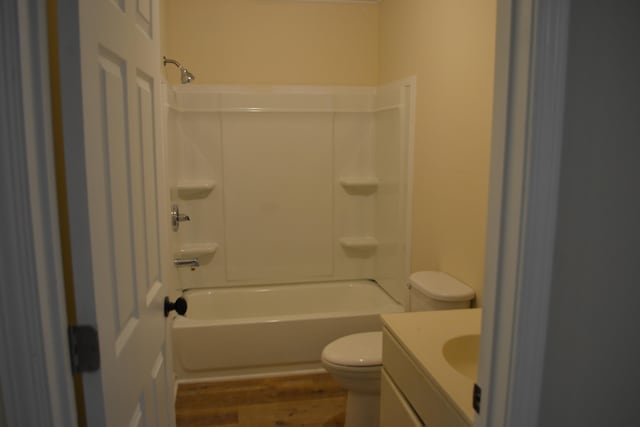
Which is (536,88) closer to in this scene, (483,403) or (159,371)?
(483,403)

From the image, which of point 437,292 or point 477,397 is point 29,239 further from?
point 437,292

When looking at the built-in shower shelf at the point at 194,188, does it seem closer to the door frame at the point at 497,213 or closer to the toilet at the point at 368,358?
the toilet at the point at 368,358

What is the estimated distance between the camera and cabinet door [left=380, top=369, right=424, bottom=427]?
4.61ft

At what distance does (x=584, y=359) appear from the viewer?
2.74 feet

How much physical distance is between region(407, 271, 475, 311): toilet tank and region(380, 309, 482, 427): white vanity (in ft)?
1.08

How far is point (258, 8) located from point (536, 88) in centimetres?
298

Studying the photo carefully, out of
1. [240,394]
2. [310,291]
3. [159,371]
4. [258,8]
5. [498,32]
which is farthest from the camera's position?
[310,291]

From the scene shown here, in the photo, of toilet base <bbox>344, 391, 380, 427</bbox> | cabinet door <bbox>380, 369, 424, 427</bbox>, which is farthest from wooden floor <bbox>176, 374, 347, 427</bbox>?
cabinet door <bbox>380, 369, 424, 427</bbox>

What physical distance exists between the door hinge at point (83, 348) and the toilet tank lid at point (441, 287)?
1.64 metres

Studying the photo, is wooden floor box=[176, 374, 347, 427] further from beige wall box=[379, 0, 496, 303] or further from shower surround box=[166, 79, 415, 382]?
beige wall box=[379, 0, 496, 303]

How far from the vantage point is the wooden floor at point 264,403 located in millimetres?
2447

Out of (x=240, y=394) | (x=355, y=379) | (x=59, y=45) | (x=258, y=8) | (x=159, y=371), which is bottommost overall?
(x=240, y=394)

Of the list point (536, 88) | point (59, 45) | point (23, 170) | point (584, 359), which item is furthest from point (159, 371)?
point (536, 88)

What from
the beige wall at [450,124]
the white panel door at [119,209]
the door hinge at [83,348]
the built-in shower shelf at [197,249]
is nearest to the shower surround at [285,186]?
the built-in shower shelf at [197,249]
